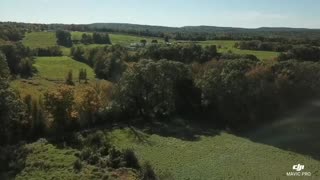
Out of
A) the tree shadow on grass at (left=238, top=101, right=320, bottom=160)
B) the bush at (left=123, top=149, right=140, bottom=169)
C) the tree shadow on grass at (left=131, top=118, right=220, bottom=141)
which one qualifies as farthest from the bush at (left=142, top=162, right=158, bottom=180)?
the tree shadow on grass at (left=238, top=101, right=320, bottom=160)

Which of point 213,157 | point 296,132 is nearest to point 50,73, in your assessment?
point 213,157

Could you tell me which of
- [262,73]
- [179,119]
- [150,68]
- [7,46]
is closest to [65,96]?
[150,68]

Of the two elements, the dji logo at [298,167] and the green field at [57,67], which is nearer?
the dji logo at [298,167]

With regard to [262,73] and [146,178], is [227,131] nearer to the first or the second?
[262,73]

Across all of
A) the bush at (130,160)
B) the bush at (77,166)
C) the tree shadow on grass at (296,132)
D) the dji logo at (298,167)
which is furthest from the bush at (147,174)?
the tree shadow on grass at (296,132)

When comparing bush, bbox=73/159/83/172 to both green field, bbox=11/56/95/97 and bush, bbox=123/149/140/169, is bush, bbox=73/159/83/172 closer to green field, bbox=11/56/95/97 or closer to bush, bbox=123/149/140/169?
bush, bbox=123/149/140/169

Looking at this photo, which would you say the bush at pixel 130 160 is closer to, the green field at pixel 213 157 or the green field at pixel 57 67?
the green field at pixel 213 157

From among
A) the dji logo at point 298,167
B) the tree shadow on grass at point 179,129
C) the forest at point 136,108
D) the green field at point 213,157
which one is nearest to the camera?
the forest at point 136,108
